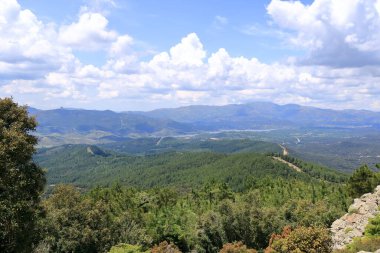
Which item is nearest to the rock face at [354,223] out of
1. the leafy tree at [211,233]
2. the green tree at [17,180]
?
the leafy tree at [211,233]

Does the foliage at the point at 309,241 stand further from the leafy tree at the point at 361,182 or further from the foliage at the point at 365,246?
the leafy tree at the point at 361,182

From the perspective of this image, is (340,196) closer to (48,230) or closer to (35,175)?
(48,230)

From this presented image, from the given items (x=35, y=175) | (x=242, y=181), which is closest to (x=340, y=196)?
(x=35, y=175)

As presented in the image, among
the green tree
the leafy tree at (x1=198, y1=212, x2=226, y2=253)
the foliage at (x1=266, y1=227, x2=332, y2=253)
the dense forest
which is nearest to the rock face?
the dense forest

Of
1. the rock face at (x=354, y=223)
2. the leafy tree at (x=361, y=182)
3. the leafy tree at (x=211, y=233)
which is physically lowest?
the leafy tree at (x=211, y=233)

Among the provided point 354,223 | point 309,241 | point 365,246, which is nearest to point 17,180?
point 309,241

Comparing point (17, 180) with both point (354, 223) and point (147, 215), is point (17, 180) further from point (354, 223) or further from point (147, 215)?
point (147, 215)
